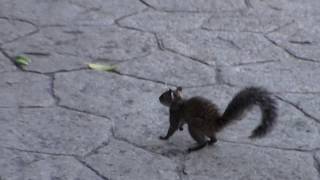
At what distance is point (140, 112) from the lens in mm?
5590

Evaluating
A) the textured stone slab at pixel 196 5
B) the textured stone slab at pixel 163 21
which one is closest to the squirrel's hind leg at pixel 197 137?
the textured stone slab at pixel 163 21

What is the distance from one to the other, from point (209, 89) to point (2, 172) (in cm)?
197

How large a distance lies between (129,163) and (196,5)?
11.3 ft

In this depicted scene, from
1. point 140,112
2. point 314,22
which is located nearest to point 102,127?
point 140,112

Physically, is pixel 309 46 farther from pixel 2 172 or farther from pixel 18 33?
pixel 2 172

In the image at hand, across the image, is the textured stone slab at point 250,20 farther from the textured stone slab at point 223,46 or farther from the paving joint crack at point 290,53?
the paving joint crack at point 290,53

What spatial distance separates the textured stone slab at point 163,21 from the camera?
24.1 ft

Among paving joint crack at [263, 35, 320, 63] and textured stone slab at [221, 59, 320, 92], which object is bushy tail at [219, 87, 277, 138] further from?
paving joint crack at [263, 35, 320, 63]

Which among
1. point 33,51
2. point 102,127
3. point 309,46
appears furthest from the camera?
point 309,46

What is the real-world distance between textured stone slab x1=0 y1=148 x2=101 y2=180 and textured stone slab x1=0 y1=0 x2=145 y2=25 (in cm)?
266

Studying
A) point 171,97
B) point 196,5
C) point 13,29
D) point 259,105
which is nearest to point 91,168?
point 171,97

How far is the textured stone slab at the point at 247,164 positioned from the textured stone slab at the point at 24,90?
1.31 metres

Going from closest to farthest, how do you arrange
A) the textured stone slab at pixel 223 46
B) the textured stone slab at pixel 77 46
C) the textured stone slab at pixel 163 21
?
the textured stone slab at pixel 77 46 < the textured stone slab at pixel 223 46 < the textured stone slab at pixel 163 21

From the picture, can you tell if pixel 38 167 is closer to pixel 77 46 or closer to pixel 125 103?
pixel 125 103
